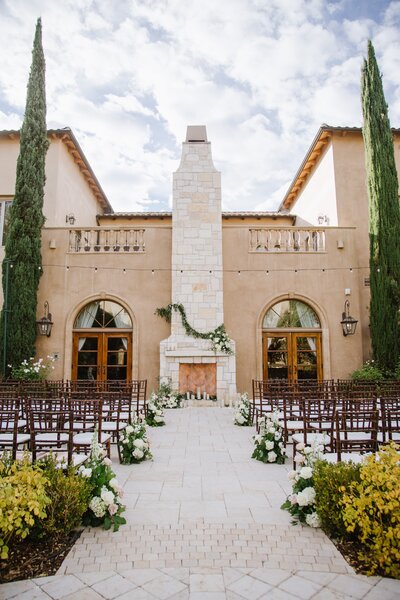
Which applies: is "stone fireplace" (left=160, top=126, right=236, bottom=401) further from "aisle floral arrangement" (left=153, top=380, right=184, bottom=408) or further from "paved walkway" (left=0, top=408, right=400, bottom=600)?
"paved walkway" (left=0, top=408, right=400, bottom=600)

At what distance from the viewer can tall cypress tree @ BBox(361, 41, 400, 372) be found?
485 inches

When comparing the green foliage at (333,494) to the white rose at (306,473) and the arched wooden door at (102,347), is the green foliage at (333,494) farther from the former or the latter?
the arched wooden door at (102,347)

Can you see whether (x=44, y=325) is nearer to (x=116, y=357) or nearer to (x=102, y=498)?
(x=116, y=357)

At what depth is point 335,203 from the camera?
14547 millimetres

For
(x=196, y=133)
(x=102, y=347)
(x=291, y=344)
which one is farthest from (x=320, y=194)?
(x=102, y=347)

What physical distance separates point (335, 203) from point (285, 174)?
5.06 m

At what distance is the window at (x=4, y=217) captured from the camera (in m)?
14.4

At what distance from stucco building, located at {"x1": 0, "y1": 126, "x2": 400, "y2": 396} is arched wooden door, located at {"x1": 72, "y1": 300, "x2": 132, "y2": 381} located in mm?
32

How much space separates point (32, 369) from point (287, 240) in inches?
348

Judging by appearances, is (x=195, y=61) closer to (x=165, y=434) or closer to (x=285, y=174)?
(x=165, y=434)

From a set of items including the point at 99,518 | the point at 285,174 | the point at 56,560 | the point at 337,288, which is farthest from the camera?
the point at 285,174

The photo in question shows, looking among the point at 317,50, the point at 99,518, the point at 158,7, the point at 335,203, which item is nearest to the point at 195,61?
the point at 158,7

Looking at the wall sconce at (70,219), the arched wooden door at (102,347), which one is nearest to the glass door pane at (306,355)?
the arched wooden door at (102,347)

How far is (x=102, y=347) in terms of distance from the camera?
13.6 metres
